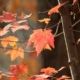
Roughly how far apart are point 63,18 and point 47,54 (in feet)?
3.32

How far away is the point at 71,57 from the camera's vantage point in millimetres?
699

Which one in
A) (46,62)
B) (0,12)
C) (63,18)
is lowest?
(63,18)

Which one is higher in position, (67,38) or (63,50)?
(63,50)

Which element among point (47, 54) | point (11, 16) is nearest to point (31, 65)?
point (47, 54)

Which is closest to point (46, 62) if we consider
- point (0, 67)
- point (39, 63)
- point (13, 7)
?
point (39, 63)

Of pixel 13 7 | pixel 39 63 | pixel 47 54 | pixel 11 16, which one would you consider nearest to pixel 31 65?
pixel 39 63

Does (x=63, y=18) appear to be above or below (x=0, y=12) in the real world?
below

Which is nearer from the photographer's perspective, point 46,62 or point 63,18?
point 63,18

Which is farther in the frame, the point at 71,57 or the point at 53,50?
the point at 53,50

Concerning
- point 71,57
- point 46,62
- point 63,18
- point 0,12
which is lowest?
point 71,57

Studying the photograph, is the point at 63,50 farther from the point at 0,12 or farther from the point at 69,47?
the point at 69,47

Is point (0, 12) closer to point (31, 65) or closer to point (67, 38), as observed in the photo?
point (31, 65)

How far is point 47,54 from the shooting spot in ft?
5.59

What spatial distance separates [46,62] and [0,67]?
45 centimetres
